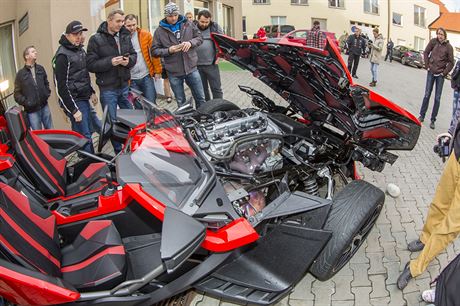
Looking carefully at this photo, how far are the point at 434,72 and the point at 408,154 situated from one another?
2619mm

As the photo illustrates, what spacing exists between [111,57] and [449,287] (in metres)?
4.65

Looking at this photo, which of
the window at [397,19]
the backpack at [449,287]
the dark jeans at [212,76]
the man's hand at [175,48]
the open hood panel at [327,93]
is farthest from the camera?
the window at [397,19]

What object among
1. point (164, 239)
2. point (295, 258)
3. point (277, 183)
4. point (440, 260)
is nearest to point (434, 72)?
point (440, 260)

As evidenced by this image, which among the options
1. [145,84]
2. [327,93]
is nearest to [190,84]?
[145,84]

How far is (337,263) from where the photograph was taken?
10.7 ft

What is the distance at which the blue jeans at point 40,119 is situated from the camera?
5707 millimetres

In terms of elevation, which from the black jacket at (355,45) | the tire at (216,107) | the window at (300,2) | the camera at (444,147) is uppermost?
the window at (300,2)

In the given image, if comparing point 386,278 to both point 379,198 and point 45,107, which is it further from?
point 45,107

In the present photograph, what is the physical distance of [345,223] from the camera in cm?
322

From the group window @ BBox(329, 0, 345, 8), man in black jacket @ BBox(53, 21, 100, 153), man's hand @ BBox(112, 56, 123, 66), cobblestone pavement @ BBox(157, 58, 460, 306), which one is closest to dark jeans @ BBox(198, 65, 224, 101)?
man's hand @ BBox(112, 56, 123, 66)

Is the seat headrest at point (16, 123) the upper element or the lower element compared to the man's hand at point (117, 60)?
lower

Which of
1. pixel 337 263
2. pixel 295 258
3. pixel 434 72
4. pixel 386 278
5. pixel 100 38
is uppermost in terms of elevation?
pixel 100 38

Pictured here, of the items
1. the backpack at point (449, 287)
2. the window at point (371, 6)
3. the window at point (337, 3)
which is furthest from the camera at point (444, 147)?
the window at point (371, 6)

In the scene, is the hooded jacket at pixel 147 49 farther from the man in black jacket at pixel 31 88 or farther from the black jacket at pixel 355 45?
the black jacket at pixel 355 45
